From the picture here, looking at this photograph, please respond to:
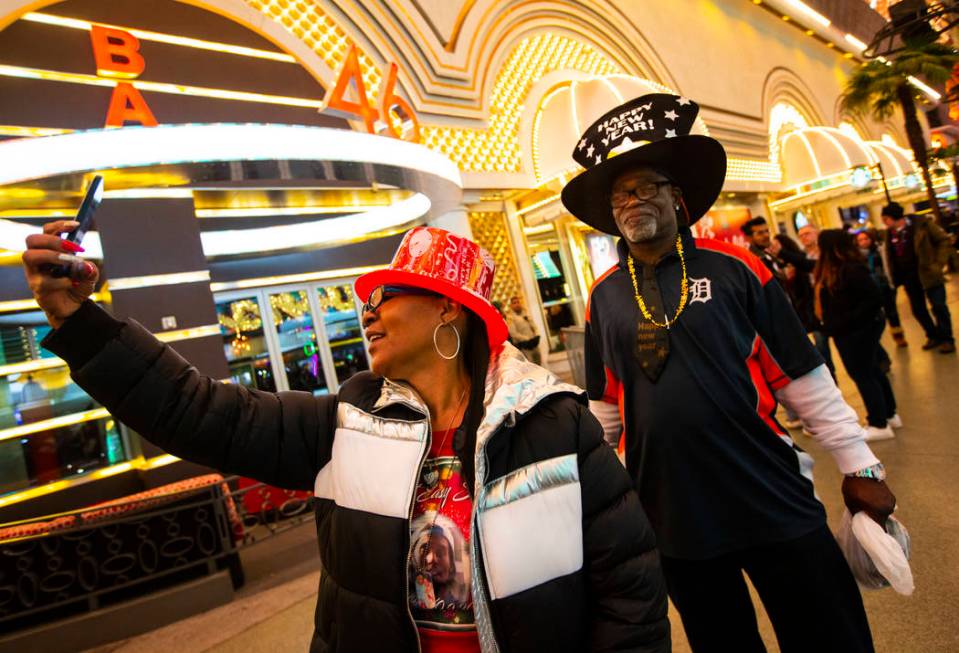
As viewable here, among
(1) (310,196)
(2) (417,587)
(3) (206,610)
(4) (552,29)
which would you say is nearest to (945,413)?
(2) (417,587)

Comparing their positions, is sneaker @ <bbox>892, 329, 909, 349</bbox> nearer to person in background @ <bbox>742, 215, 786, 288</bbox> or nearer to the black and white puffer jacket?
person in background @ <bbox>742, 215, 786, 288</bbox>

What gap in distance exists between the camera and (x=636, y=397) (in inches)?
70.6

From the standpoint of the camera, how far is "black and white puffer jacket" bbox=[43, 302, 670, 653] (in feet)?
3.83

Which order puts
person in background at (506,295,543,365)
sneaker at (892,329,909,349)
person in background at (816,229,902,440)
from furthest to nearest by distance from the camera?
person in background at (506,295,543,365) → sneaker at (892,329,909,349) → person in background at (816,229,902,440)

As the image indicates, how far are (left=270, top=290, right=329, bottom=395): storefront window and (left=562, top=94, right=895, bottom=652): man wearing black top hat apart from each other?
7021 mm

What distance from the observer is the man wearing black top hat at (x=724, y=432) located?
5.20 ft

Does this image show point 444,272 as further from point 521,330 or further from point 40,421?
point 521,330

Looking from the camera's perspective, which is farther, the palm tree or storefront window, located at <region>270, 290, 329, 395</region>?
the palm tree

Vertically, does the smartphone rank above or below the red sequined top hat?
above

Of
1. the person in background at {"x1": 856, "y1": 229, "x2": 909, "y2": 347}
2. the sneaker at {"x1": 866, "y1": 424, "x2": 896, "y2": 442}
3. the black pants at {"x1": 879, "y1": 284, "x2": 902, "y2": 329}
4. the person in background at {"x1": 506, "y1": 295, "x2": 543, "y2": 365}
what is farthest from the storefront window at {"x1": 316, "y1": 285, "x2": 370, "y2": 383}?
the black pants at {"x1": 879, "y1": 284, "x2": 902, "y2": 329}

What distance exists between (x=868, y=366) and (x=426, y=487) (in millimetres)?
4249

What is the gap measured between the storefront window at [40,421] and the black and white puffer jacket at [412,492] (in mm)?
5946

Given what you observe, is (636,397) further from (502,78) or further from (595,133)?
(502,78)

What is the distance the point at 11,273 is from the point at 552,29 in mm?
10211
